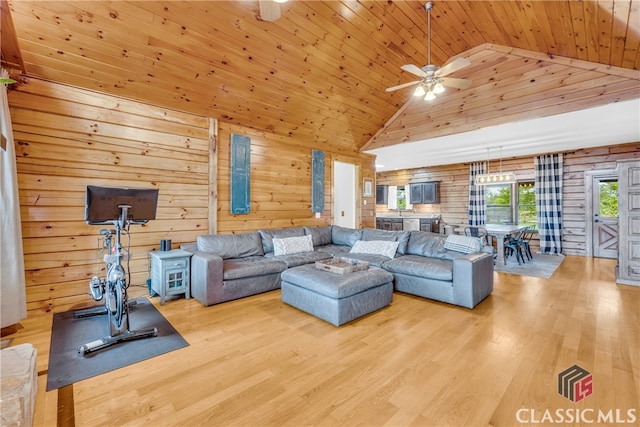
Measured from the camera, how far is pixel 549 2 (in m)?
2.82

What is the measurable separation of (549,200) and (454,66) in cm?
599

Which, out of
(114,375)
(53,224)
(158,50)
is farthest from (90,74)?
(114,375)

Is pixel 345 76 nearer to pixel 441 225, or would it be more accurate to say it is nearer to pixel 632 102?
pixel 632 102

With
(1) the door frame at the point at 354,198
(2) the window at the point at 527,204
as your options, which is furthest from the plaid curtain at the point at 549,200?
(1) the door frame at the point at 354,198

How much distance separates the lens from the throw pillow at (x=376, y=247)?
4246 millimetres

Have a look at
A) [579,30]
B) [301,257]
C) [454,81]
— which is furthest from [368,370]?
[579,30]

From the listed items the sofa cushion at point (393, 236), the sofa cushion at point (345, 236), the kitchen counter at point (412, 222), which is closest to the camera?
the sofa cushion at point (393, 236)

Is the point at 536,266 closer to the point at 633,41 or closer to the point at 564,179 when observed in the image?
the point at 564,179

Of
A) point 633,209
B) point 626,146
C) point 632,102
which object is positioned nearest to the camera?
point 632,102

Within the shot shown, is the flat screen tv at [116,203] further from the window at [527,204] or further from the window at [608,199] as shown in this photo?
the window at [608,199]

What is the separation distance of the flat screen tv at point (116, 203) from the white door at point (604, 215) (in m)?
8.70

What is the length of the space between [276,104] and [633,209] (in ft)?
18.3

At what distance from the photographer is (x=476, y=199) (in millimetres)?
8133

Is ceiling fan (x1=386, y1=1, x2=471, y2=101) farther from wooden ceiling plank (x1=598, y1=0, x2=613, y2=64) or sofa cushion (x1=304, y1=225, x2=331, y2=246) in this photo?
sofa cushion (x1=304, y1=225, x2=331, y2=246)
